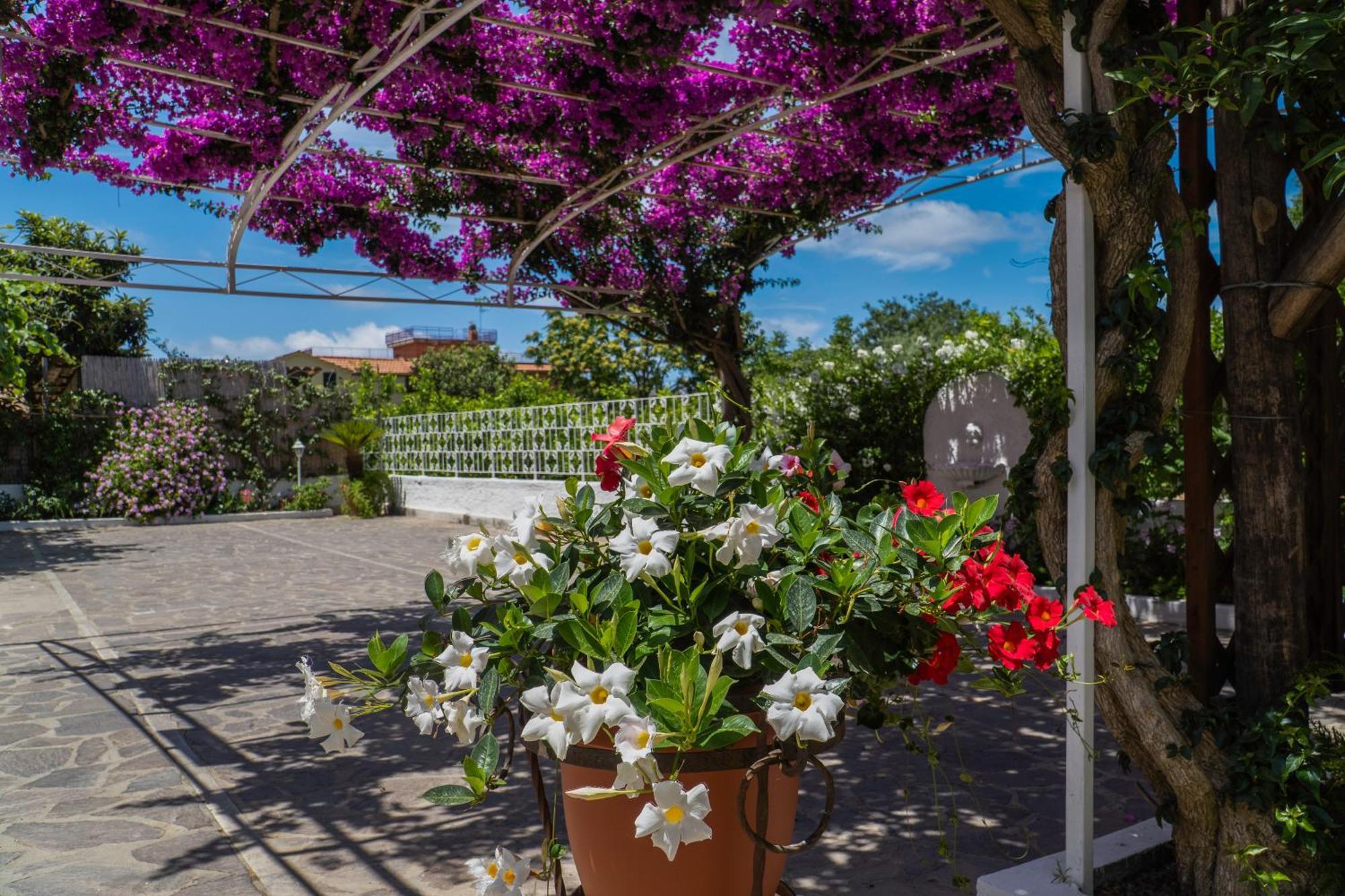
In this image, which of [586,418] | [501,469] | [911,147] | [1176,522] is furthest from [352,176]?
[1176,522]

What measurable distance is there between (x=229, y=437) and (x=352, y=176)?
33.3 ft

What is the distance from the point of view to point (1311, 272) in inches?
86.6

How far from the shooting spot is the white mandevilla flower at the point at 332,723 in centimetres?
190

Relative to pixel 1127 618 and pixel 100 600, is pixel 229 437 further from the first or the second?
pixel 1127 618

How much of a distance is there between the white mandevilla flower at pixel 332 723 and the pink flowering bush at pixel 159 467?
619 inches

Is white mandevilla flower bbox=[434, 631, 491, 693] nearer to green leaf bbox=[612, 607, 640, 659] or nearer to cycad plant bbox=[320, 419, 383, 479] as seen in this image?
green leaf bbox=[612, 607, 640, 659]

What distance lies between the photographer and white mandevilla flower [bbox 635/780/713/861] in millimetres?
1487

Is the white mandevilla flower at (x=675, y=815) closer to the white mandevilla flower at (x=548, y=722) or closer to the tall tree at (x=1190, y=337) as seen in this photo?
the white mandevilla flower at (x=548, y=722)

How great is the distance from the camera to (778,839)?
77.4 inches

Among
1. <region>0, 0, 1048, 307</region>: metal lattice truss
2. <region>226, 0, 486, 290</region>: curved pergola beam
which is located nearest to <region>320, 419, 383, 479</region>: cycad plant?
<region>0, 0, 1048, 307</region>: metal lattice truss

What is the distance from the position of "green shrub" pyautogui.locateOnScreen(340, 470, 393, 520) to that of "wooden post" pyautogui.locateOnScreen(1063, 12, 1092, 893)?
1561cm

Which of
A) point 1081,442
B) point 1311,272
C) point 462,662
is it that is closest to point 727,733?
point 462,662

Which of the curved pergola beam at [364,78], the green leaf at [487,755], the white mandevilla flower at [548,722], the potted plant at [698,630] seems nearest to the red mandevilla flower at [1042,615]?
the potted plant at [698,630]

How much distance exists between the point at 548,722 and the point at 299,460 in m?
17.0
